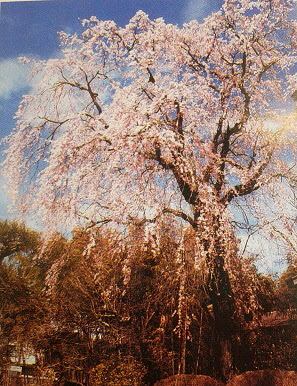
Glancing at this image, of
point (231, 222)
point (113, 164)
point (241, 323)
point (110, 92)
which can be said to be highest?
point (110, 92)

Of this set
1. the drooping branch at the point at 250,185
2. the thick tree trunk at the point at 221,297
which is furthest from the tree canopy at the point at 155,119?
the thick tree trunk at the point at 221,297

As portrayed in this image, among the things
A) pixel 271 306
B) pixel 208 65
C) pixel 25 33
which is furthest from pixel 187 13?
pixel 271 306

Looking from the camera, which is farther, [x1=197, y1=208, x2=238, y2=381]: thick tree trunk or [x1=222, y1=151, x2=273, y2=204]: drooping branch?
[x1=222, y1=151, x2=273, y2=204]: drooping branch

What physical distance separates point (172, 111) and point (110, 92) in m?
0.94

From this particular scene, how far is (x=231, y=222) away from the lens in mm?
2896

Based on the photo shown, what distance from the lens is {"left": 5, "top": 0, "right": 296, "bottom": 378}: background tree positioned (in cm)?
270

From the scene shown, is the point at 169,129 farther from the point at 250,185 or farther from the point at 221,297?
the point at 221,297

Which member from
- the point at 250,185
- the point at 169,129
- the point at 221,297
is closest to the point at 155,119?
the point at 169,129

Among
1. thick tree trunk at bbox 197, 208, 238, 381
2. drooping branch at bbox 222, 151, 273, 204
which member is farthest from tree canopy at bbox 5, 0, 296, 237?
thick tree trunk at bbox 197, 208, 238, 381

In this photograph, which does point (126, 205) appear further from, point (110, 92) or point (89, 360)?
point (89, 360)

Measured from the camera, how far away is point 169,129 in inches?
102

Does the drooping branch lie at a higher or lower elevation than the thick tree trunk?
higher

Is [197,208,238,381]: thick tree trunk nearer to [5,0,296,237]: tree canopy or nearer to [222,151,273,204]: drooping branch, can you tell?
[5,0,296,237]: tree canopy

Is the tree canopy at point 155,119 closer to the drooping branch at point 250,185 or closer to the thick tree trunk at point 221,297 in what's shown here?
the drooping branch at point 250,185
